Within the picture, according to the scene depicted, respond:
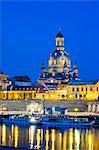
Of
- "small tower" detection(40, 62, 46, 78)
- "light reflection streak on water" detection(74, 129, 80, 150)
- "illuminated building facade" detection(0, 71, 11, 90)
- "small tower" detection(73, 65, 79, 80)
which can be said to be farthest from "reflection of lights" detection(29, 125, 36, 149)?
"small tower" detection(40, 62, 46, 78)

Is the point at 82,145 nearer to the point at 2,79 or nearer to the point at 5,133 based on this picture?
the point at 5,133

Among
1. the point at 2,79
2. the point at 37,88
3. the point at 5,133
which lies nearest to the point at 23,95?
the point at 37,88

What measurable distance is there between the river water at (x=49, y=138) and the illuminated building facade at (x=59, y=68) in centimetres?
2453

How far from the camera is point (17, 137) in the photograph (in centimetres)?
2253

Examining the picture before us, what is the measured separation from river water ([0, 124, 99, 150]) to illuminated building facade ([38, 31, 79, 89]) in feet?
80.5

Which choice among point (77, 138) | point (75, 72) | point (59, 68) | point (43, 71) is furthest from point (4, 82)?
point (77, 138)

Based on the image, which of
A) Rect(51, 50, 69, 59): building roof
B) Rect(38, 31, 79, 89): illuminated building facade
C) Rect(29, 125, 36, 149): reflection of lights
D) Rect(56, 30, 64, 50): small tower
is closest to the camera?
Rect(29, 125, 36, 149): reflection of lights

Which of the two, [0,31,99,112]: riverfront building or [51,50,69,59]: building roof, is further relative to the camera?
[51,50,69,59]: building roof

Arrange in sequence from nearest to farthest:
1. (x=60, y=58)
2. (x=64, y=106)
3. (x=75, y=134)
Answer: (x=75, y=134), (x=64, y=106), (x=60, y=58)

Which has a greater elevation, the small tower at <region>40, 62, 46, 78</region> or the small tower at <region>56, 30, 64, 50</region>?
the small tower at <region>56, 30, 64, 50</region>

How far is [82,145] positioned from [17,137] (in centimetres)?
261

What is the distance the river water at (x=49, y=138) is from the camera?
806 inches

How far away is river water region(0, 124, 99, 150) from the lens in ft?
67.2

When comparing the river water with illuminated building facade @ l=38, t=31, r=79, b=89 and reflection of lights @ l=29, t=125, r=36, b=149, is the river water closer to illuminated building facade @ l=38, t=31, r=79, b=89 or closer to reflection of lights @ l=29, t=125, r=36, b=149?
reflection of lights @ l=29, t=125, r=36, b=149
